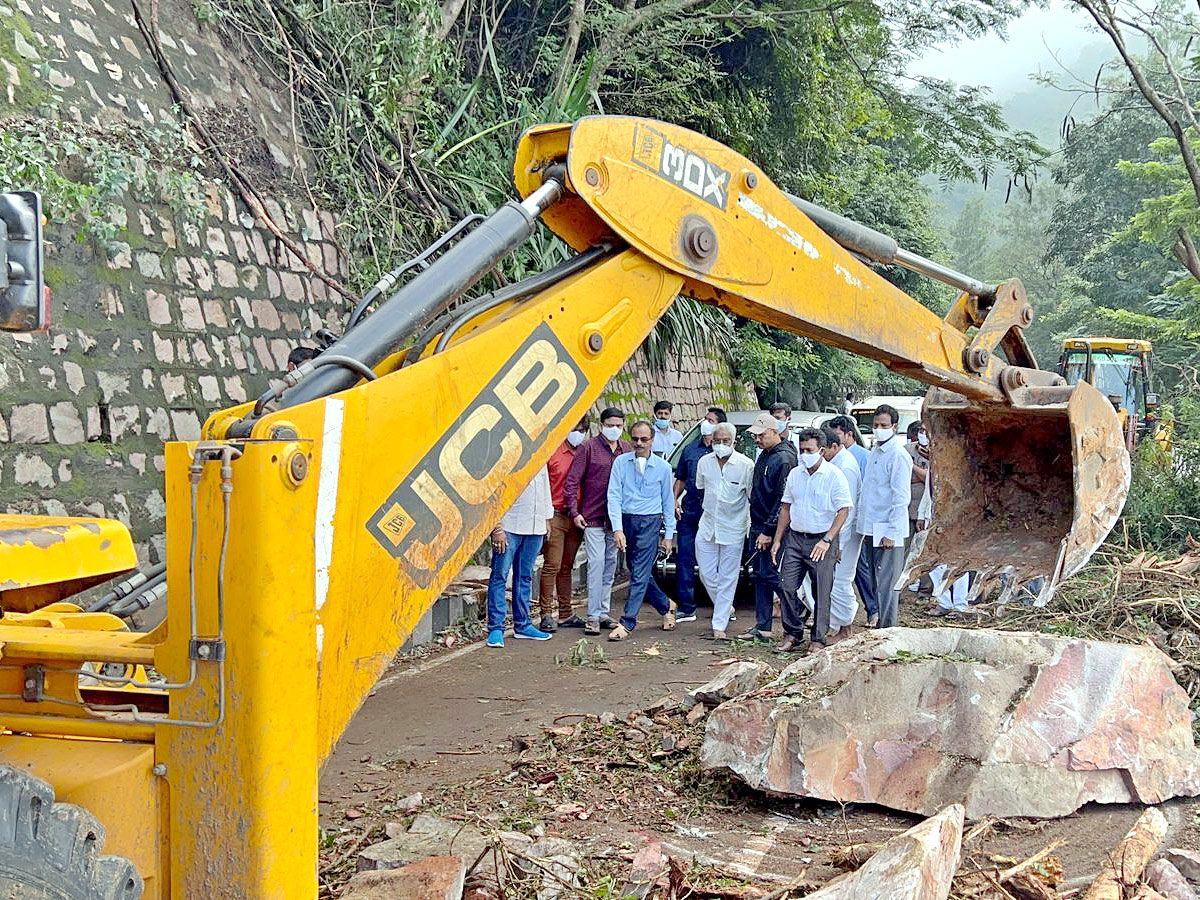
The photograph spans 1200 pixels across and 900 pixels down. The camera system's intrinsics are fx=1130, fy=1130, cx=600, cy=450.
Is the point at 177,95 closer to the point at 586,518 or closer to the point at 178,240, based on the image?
the point at 178,240

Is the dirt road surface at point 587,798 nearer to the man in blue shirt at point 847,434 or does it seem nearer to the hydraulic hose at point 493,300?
the hydraulic hose at point 493,300

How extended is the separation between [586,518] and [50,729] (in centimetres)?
771

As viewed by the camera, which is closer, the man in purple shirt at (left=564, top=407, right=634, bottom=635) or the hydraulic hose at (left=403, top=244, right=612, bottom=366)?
the hydraulic hose at (left=403, top=244, right=612, bottom=366)

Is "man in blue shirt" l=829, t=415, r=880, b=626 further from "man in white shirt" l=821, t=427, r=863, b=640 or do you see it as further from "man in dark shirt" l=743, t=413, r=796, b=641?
"man in dark shirt" l=743, t=413, r=796, b=641

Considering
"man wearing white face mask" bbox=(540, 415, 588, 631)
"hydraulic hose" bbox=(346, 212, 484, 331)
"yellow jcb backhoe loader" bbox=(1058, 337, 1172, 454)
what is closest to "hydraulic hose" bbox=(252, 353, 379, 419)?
"hydraulic hose" bbox=(346, 212, 484, 331)

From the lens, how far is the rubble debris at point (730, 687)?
615cm

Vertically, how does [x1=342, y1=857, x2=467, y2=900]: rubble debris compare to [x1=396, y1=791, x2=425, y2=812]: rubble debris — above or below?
above

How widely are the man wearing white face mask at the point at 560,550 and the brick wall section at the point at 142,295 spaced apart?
2.40 metres

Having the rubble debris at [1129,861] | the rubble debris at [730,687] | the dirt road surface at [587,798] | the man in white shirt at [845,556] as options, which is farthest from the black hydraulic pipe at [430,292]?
the man in white shirt at [845,556]

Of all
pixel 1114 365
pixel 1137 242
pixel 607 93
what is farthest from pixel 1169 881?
pixel 1137 242

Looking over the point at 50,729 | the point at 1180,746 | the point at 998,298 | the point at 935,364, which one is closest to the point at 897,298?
Result: the point at 935,364

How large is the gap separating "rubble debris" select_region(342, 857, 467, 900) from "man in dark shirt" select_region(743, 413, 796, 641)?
20.6ft

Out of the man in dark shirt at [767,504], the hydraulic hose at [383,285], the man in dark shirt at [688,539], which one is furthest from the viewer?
the man in dark shirt at [688,539]

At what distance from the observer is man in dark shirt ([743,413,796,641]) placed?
32.1ft
